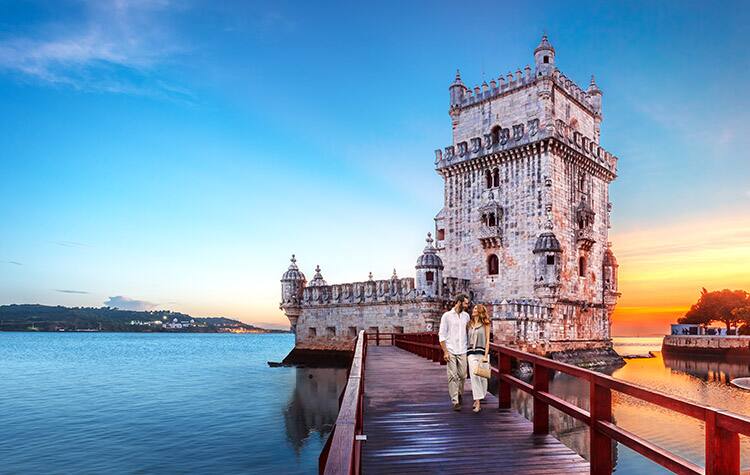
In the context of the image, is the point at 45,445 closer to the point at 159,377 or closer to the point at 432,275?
the point at 432,275

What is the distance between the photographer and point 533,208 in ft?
107

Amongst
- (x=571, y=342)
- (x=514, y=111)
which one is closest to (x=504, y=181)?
(x=514, y=111)

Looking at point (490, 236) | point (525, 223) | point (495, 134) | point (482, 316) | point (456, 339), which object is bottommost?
point (456, 339)

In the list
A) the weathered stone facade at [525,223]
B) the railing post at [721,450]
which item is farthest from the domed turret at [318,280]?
the railing post at [721,450]

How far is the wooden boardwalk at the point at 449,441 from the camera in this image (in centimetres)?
625

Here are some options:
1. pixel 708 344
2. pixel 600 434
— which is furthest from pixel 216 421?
pixel 708 344

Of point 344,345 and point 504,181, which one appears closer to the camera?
point 504,181

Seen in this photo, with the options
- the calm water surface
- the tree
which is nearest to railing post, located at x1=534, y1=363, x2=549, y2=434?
the calm water surface

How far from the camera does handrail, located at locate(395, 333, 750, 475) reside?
148 inches

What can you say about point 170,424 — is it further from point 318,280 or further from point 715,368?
point 715,368

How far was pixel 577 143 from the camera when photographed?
34750mm

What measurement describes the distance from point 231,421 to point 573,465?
19.8 meters

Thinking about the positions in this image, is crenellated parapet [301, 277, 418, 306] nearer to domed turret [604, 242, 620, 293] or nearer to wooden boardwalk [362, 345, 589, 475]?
domed turret [604, 242, 620, 293]

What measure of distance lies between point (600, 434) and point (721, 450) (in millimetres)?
2061
